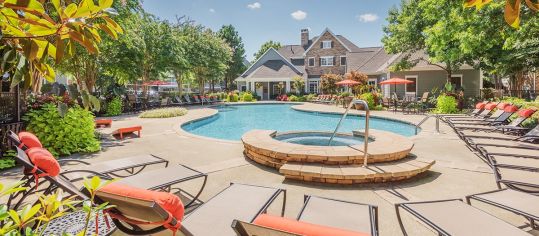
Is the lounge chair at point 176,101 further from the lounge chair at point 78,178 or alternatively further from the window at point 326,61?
the lounge chair at point 78,178

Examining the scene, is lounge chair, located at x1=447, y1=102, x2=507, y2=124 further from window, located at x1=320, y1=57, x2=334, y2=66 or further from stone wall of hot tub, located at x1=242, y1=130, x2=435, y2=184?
window, located at x1=320, y1=57, x2=334, y2=66

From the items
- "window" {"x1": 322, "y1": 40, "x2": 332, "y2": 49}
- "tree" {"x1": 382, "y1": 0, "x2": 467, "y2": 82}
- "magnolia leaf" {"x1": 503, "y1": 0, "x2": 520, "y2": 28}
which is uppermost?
"window" {"x1": 322, "y1": 40, "x2": 332, "y2": 49}

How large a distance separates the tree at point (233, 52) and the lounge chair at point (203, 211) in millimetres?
52860

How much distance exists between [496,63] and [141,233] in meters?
23.4

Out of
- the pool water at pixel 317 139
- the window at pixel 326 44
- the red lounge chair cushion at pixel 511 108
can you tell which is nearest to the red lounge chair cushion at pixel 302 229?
the pool water at pixel 317 139

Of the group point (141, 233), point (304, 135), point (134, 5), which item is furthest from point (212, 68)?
point (141, 233)

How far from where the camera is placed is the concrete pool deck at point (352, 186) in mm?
4664

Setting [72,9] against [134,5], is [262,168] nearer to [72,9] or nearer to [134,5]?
[72,9]

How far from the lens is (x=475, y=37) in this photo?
12.5m

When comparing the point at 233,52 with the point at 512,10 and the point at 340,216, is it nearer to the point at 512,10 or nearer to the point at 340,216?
the point at 340,216

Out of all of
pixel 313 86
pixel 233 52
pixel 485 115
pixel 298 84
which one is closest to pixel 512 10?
pixel 485 115

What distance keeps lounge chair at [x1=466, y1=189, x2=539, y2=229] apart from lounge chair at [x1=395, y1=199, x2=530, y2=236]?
41 cm

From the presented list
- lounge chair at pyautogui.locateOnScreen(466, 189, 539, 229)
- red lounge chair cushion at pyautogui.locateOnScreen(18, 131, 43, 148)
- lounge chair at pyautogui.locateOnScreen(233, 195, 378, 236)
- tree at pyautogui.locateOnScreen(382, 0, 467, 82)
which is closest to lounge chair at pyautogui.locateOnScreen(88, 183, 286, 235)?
lounge chair at pyautogui.locateOnScreen(233, 195, 378, 236)

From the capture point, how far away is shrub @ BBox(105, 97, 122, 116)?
762 inches
